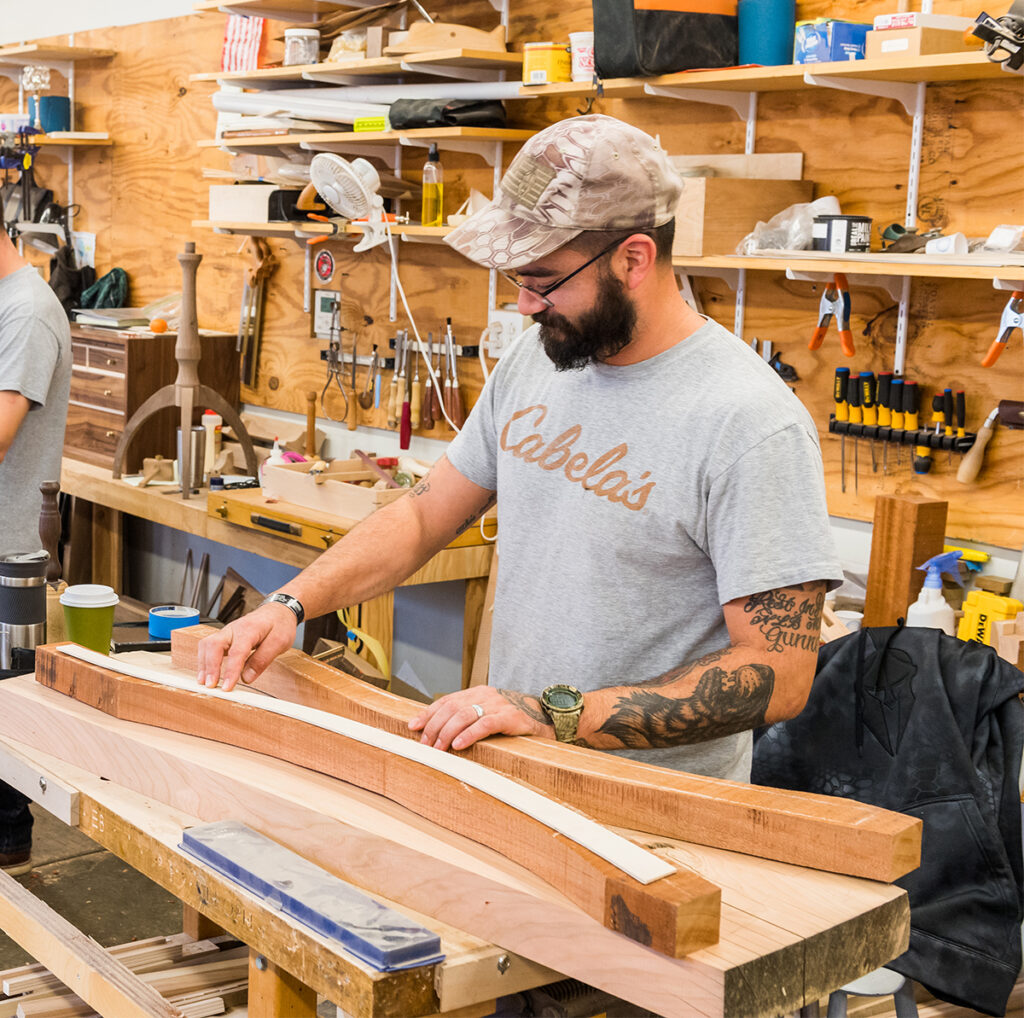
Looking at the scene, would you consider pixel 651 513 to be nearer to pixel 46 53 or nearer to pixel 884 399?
pixel 884 399

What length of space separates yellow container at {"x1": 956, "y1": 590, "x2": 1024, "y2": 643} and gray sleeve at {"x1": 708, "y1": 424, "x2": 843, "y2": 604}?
1293mm

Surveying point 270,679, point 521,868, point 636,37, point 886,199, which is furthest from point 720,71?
point 521,868

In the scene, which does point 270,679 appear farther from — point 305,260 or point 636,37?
point 305,260

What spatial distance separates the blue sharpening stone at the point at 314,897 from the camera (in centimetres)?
116

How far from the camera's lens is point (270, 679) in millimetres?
1794

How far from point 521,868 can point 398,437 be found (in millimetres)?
3401

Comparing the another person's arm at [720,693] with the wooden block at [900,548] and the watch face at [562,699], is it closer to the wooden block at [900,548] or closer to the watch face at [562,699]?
the watch face at [562,699]

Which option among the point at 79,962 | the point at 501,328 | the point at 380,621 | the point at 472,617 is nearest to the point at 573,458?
the point at 79,962

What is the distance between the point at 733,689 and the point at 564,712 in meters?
0.21

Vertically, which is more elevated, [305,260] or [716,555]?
[305,260]

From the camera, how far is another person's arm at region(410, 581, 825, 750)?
157 centimetres

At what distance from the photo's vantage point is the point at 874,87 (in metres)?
3.01

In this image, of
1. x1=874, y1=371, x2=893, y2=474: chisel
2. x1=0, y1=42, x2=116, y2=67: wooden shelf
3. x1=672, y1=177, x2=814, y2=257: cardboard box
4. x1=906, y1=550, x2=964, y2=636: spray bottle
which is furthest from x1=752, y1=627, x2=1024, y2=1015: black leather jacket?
x1=0, y1=42, x2=116, y2=67: wooden shelf

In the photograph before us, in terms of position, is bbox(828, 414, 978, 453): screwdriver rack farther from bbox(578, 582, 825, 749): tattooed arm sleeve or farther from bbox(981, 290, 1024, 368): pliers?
bbox(578, 582, 825, 749): tattooed arm sleeve
